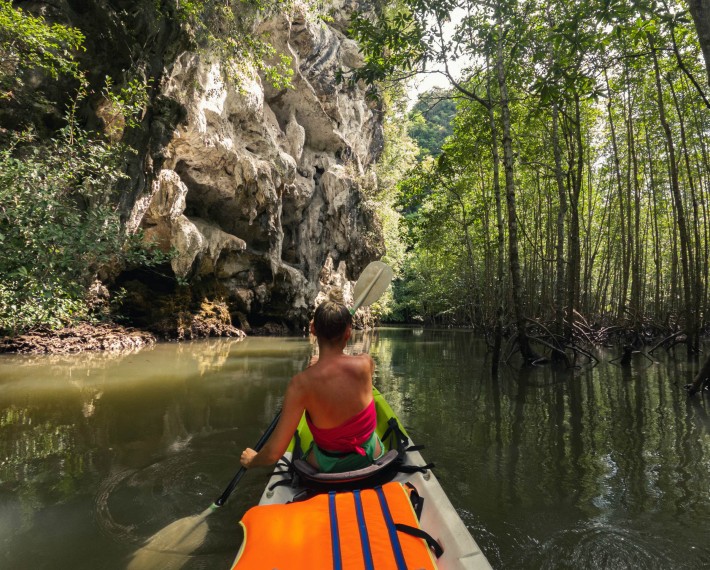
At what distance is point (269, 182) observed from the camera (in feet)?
57.8

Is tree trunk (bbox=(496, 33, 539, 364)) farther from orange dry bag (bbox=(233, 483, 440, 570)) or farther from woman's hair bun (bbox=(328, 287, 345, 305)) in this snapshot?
orange dry bag (bbox=(233, 483, 440, 570))

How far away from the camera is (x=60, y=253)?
19.7ft

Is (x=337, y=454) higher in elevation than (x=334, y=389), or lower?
lower

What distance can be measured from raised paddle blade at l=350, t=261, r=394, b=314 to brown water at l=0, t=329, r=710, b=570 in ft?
5.69

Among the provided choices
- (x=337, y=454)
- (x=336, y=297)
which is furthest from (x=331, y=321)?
(x=337, y=454)

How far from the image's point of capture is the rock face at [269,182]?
1370cm

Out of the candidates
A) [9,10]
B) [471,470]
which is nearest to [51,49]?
[9,10]

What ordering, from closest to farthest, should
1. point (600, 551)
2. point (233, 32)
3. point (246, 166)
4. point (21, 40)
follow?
point (600, 551) → point (21, 40) → point (233, 32) → point (246, 166)

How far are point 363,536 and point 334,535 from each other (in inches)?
4.3

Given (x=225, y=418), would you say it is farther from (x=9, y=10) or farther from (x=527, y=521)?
(x=9, y=10)

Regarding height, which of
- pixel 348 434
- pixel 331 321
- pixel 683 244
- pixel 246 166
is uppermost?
pixel 246 166

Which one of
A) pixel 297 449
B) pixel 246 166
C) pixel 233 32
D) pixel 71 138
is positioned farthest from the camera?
pixel 246 166

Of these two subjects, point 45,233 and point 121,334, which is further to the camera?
point 121,334

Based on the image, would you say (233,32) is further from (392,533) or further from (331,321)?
(392,533)
